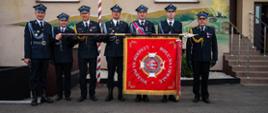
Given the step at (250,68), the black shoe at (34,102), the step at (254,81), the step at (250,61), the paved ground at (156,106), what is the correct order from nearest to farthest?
the paved ground at (156,106)
the black shoe at (34,102)
the step at (254,81)
the step at (250,68)
the step at (250,61)

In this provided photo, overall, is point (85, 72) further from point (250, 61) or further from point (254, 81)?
point (250, 61)

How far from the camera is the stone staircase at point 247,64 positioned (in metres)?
15.1

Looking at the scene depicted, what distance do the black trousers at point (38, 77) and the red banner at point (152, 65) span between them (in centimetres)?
180

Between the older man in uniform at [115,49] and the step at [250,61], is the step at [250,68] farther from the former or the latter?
the older man in uniform at [115,49]

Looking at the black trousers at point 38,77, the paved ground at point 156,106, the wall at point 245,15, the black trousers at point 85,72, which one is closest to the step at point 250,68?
the wall at point 245,15

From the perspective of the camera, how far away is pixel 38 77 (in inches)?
415

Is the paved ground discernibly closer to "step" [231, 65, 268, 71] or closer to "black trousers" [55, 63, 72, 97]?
"black trousers" [55, 63, 72, 97]

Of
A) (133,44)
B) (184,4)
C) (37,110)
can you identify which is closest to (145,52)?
(133,44)

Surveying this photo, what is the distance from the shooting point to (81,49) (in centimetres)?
1088

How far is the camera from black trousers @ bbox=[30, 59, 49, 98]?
10.5 meters

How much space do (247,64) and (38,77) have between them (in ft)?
26.3

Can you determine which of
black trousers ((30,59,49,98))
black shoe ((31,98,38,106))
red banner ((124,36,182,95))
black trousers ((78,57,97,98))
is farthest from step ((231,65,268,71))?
black shoe ((31,98,38,106))

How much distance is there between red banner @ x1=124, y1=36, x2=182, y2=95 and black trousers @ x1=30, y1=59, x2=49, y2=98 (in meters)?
1.80

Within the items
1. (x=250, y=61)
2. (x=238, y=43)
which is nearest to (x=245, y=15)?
(x=238, y=43)
